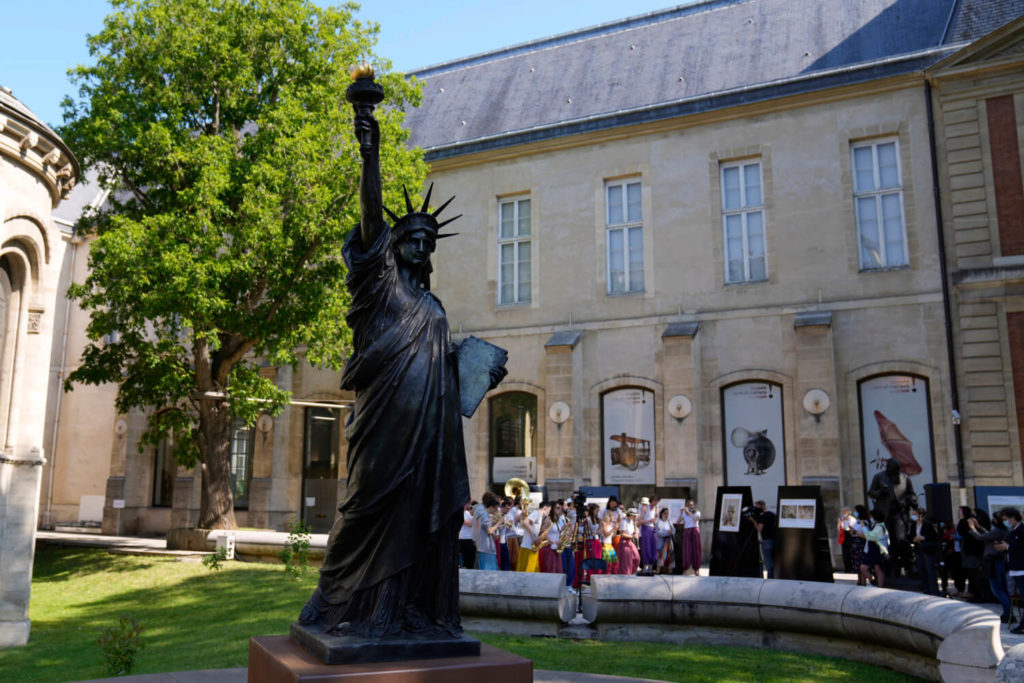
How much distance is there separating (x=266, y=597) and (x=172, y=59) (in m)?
12.0

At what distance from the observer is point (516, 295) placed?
25.0 m

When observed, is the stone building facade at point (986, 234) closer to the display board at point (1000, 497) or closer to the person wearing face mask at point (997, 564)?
the display board at point (1000, 497)

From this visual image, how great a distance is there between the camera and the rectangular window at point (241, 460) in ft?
94.0

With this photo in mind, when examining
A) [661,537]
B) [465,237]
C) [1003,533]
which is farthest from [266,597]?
[465,237]

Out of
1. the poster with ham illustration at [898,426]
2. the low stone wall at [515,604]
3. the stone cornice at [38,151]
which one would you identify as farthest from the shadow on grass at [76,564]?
the poster with ham illustration at [898,426]

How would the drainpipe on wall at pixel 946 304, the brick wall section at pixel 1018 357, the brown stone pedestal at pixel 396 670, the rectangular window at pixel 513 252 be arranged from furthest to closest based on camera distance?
the rectangular window at pixel 513 252 < the drainpipe on wall at pixel 946 304 < the brick wall section at pixel 1018 357 < the brown stone pedestal at pixel 396 670

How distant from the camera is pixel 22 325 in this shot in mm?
12695

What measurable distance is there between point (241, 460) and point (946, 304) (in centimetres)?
2145

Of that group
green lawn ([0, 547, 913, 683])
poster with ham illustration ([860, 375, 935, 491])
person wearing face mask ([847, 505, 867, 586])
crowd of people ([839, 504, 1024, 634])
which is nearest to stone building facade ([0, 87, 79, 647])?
green lawn ([0, 547, 913, 683])

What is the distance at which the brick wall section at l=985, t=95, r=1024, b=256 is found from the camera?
19.2 meters

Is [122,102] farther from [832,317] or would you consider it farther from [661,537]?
[832,317]

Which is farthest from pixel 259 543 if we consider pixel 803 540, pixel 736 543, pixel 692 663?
pixel 692 663

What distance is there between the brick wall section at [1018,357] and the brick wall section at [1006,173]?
4.88 ft

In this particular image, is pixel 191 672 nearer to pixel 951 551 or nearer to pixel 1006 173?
pixel 951 551
